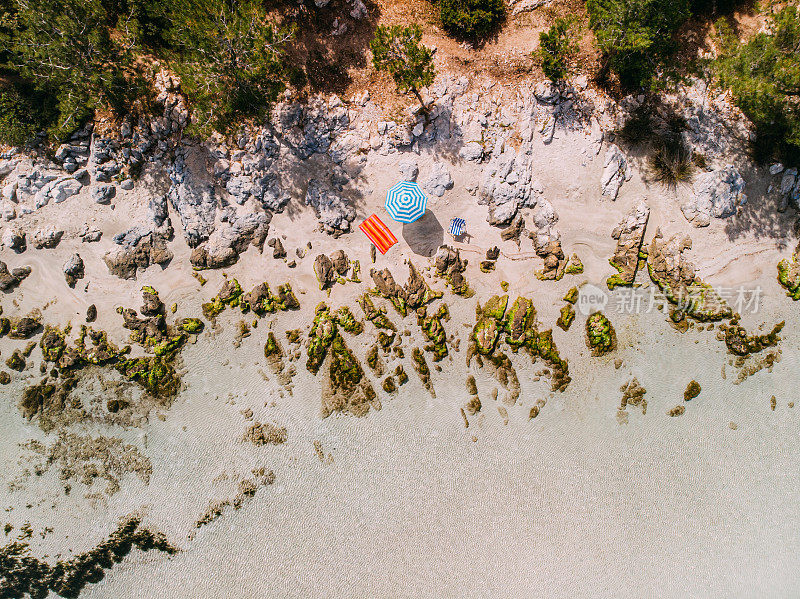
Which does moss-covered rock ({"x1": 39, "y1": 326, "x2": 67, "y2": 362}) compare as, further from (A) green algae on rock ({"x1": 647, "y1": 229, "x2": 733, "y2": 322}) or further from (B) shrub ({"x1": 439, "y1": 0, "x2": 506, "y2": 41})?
(A) green algae on rock ({"x1": 647, "y1": 229, "x2": 733, "y2": 322})

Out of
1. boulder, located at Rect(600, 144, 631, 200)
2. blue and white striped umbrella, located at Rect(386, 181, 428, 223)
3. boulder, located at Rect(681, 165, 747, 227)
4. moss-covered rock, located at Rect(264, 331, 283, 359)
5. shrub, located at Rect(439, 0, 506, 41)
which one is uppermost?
shrub, located at Rect(439, 0, 506, 41)

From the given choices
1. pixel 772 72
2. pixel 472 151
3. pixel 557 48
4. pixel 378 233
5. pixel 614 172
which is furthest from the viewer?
pixel 472 151

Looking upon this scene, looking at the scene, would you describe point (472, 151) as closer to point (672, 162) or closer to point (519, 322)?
point (519, 322)

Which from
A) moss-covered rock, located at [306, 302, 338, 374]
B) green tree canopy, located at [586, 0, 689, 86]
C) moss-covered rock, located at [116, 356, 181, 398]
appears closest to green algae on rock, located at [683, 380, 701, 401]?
green tree canopy, located at [586, 0, 689, 86]

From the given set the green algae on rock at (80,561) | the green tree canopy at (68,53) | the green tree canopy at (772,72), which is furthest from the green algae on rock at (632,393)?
the green tree canopy at (68,53)

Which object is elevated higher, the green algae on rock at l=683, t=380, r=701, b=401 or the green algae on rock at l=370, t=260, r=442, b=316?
the green algae on rock at l=370, t=260, r=442, b=316

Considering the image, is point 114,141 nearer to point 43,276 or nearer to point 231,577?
point 43,276

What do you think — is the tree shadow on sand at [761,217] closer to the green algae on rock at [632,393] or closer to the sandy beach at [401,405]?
the sandy beach at [401,405]

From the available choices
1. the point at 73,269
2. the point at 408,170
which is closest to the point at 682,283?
the point at 408,170
